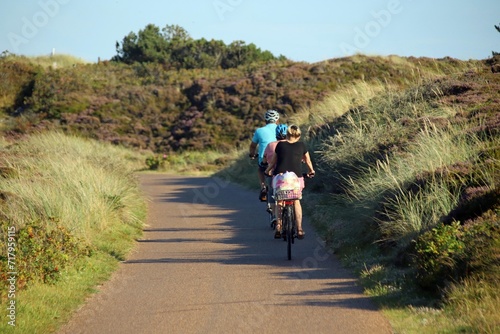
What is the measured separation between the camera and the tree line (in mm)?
72875

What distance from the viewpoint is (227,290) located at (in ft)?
31.9

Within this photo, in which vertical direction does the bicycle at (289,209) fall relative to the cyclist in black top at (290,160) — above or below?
below

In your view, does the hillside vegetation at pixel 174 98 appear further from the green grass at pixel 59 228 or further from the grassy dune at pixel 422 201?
the green grass at pixel 59 228

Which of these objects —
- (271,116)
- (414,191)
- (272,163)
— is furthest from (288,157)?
(271,116)

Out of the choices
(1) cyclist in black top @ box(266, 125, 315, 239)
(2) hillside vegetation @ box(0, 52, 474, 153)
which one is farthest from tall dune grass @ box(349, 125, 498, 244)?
(2) hillside vegetation @ box(0, 52, 474, 153)

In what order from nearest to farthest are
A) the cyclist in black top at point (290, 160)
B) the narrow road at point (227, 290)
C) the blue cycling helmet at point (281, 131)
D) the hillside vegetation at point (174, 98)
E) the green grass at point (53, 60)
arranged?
the narrow road at point (227, 290)
the cyclist in black top at point (290, 160)
the blue cycling helmet at point (281, 131)
the hillside vegetation at point (174, 98)
the green grass at point (53, 60)

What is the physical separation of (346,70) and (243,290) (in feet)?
155

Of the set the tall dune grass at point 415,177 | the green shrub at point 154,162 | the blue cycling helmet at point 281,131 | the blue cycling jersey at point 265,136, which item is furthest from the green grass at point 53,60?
the blue cycling helmet at point 281,131

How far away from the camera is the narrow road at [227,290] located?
7992 millimetres

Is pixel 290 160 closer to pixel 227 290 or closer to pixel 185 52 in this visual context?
pixel 227 290

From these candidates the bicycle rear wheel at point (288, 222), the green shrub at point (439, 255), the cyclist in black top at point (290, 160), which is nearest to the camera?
the green shrub at point (439, 255)

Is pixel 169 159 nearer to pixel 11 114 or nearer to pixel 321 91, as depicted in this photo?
pixel 321 91

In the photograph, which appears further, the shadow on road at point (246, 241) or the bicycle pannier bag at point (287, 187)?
the bicycle pannier bag at point (287, 187)

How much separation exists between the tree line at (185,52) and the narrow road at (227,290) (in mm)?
57691
